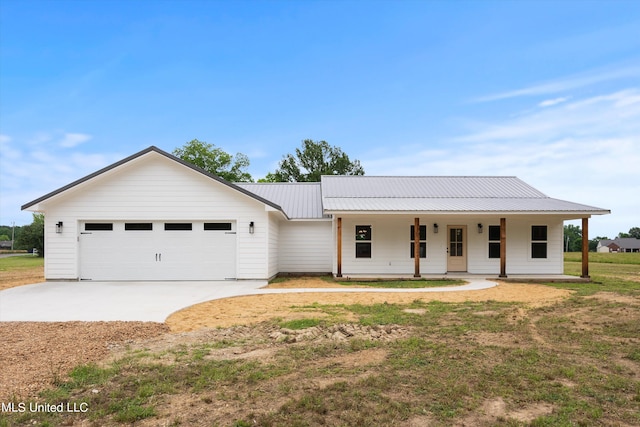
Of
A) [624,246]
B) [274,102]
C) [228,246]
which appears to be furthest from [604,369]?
[624,246]

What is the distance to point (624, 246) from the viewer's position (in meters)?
84.1

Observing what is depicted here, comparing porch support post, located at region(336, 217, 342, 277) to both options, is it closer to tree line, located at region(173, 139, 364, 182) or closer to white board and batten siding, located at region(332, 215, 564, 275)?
white board and batten siding, located at region(332, 215, 564, 275)

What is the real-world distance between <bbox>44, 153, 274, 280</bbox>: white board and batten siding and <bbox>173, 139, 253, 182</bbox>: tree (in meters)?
25.7

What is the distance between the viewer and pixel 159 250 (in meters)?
14.3

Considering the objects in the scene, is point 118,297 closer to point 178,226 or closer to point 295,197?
point 178,226

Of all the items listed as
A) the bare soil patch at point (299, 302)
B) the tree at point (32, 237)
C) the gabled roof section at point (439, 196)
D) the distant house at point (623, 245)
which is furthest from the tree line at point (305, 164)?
the distant house at point (623, 245)

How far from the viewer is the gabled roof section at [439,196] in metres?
14.8

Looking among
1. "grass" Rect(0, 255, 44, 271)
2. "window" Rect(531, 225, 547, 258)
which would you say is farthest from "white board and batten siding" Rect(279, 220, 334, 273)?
"grass" Rect(0, 255, 44, 271)

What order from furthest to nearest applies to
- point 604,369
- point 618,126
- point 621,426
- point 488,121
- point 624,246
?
1. point 624,246
2. point 488,121
3. point 618,126
4. point 604,369
5. point 621,426

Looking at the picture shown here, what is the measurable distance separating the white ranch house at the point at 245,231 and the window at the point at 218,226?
0.04 meters

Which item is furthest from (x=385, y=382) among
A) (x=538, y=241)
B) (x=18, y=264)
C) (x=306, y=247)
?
(x=18, y=264)

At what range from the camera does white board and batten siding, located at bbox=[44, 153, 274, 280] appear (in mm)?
14078

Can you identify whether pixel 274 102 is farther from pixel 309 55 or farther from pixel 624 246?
pixel 624 246

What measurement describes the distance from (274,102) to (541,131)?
15.1 metres
